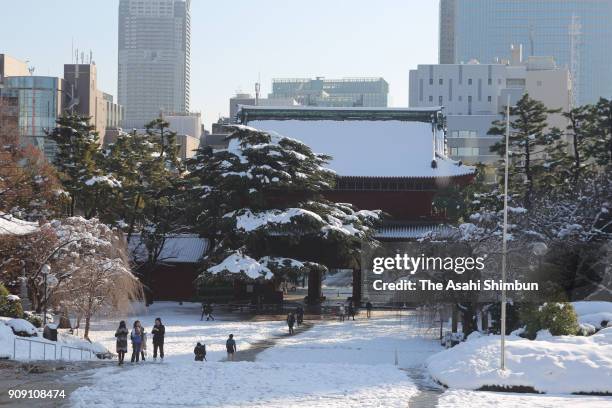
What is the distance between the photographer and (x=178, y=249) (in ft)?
199

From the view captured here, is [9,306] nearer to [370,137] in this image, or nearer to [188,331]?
[188,331]

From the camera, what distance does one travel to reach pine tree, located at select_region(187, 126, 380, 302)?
48.8m

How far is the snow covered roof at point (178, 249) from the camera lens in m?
58.3

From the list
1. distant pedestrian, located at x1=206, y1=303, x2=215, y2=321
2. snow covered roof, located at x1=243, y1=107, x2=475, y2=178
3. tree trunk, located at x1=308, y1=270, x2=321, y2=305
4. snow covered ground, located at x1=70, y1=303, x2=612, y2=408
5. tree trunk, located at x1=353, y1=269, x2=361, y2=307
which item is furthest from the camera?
snow covered roof, located at x1=243, y1=107, x2=475, y2=178

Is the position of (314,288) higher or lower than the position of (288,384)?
higher

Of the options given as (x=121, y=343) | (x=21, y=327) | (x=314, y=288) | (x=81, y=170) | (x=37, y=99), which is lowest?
(x=121, y=343)

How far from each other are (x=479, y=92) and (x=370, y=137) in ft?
296

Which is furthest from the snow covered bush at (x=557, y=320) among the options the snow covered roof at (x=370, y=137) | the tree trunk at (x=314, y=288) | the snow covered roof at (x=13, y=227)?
the snow covered roof at (x=370, y=137)

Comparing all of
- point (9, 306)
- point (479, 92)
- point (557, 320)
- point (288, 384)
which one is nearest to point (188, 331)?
point (9, 306)

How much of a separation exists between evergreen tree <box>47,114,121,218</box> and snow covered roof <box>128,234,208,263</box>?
11.8ft

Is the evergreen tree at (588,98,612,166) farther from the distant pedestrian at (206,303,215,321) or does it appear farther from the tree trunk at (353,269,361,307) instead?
the distant pedestrian at (206,303,215,321)

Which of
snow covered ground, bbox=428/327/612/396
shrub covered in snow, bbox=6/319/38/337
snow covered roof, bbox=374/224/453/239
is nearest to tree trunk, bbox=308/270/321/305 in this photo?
snow covered roof, bbox=374/224/453/239

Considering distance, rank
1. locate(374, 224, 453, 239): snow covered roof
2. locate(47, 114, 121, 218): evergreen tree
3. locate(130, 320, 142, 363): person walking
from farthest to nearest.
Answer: locate(374, 224, 453, 239): snow covered roof < locate(47, 114, 121, 218): evergreen tree < locate(130, 320, 142, 363): person walking

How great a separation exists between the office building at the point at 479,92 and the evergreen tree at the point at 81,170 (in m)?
83.1
